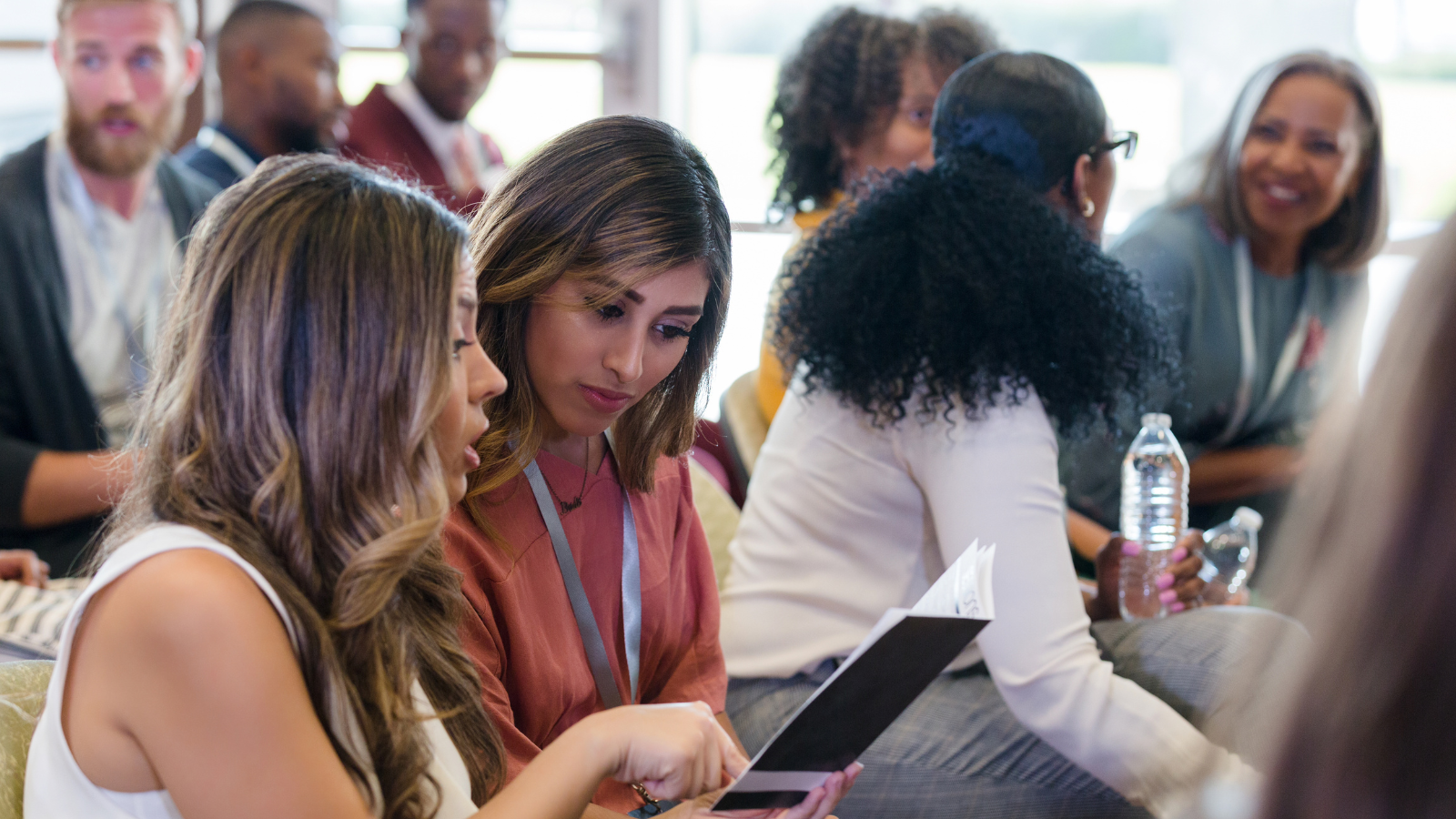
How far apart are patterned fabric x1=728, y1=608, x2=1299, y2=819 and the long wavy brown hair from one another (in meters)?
0.72

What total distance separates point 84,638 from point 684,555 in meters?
0.85

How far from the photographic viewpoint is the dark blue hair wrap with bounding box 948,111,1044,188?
1.78 meters

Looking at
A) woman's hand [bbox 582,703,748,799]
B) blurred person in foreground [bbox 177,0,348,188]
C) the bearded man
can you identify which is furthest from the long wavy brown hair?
blurred person in foreground [bbox 177,0,348,188]

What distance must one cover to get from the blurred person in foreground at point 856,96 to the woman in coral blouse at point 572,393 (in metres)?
1.33

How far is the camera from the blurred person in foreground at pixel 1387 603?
21.2 inches

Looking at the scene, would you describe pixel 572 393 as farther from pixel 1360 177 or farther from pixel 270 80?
pixel 270 80

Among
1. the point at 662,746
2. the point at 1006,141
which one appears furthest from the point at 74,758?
the point at 1006,141

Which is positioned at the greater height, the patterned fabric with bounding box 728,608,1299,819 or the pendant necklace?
the pendant necklace

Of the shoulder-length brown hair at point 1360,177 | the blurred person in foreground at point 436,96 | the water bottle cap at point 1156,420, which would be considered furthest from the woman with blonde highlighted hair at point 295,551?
the blurred person in foreground at point 436,96

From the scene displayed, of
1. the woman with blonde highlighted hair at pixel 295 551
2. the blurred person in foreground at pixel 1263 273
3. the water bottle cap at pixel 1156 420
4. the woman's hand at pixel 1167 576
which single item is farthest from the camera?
the blurred person in foreground at pixel 1263 273

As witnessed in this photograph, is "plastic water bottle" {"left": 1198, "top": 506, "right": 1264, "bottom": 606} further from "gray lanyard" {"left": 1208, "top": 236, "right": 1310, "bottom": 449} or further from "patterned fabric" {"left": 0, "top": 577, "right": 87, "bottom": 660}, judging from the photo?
"patterned fabric" {"left": 0, "top": 577, "right": 87, "bottom": 660}

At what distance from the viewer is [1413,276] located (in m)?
0.58

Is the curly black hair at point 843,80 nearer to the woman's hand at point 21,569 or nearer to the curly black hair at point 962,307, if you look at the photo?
the curly black hair at point 962,307

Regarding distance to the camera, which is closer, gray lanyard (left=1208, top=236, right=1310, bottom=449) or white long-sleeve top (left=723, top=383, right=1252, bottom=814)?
white long-sleeve top (left=723, top=383, right=1252, bottom=814)
